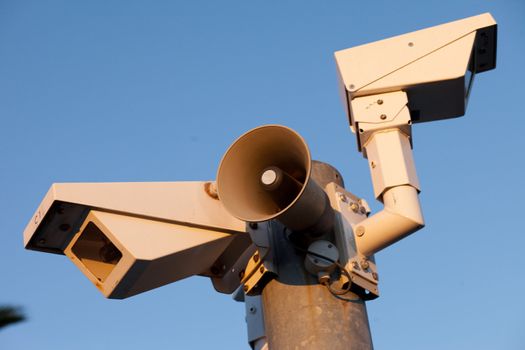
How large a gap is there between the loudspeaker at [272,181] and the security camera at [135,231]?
0.16 meters

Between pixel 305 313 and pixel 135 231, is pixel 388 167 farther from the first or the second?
pixel 135 231

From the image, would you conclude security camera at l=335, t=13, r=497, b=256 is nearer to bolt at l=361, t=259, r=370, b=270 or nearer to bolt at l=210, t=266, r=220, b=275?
bolt at l=361, t=259, r=370, b=270

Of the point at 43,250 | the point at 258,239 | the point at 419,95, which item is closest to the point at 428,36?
the point at 419,95

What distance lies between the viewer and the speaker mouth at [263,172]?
11.6ft

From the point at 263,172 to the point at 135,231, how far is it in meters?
0.58

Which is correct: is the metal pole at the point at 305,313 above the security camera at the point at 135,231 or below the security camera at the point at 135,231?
below

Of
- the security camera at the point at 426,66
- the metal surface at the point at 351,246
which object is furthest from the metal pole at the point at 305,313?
the security camera at the point at 426,66

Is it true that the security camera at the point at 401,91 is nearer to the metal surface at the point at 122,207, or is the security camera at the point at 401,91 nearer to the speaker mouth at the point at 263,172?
the speaker mouth at the point at 263,172

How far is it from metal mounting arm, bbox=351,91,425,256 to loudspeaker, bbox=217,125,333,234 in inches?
8.0

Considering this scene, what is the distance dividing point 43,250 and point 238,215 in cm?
87

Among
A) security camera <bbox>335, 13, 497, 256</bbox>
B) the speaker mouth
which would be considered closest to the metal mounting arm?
security camera <bbox>335, 13, 497, 256</bbox>

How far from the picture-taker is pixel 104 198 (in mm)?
3518

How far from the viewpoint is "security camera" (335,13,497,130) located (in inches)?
152

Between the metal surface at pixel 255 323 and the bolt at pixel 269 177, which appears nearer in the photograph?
the bolt at pixel 269 177
